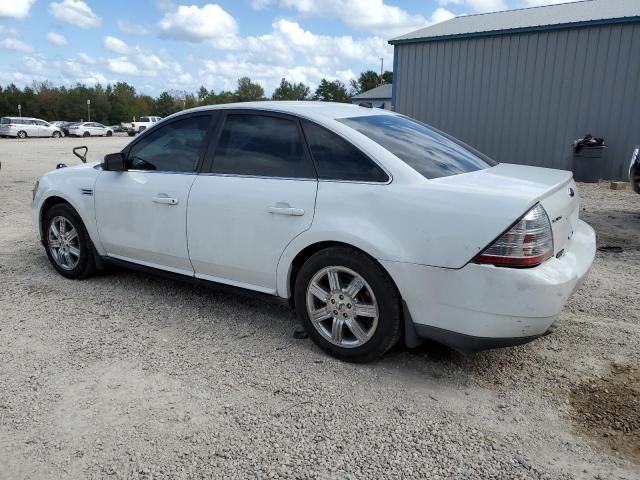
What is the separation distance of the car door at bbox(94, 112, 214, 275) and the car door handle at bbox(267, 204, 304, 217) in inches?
32.1

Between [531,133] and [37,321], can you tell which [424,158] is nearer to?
[37,321]

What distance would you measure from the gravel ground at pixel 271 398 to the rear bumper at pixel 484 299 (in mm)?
393

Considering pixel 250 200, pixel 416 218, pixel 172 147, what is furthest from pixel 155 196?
pixel 416 218

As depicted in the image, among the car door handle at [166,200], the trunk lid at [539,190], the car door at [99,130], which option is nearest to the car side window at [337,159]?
the trunk lid at [539,190]

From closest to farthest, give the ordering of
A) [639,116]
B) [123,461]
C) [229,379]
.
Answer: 1. [123,461]
2. [229,379]
3. [639,116]

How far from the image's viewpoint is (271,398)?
2.94m

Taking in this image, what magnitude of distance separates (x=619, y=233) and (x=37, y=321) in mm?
6729

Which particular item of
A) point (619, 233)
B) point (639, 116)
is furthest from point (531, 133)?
point (619, 233)

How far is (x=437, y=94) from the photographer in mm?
14062

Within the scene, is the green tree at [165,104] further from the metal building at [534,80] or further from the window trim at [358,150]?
the window trim at [358,150]

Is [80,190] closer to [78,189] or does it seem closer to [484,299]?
[78,189]

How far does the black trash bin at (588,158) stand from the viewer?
11.7m

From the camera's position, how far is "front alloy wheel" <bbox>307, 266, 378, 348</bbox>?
3150 millimetres

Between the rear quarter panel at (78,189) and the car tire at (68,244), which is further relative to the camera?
the car tire at (68,244)
